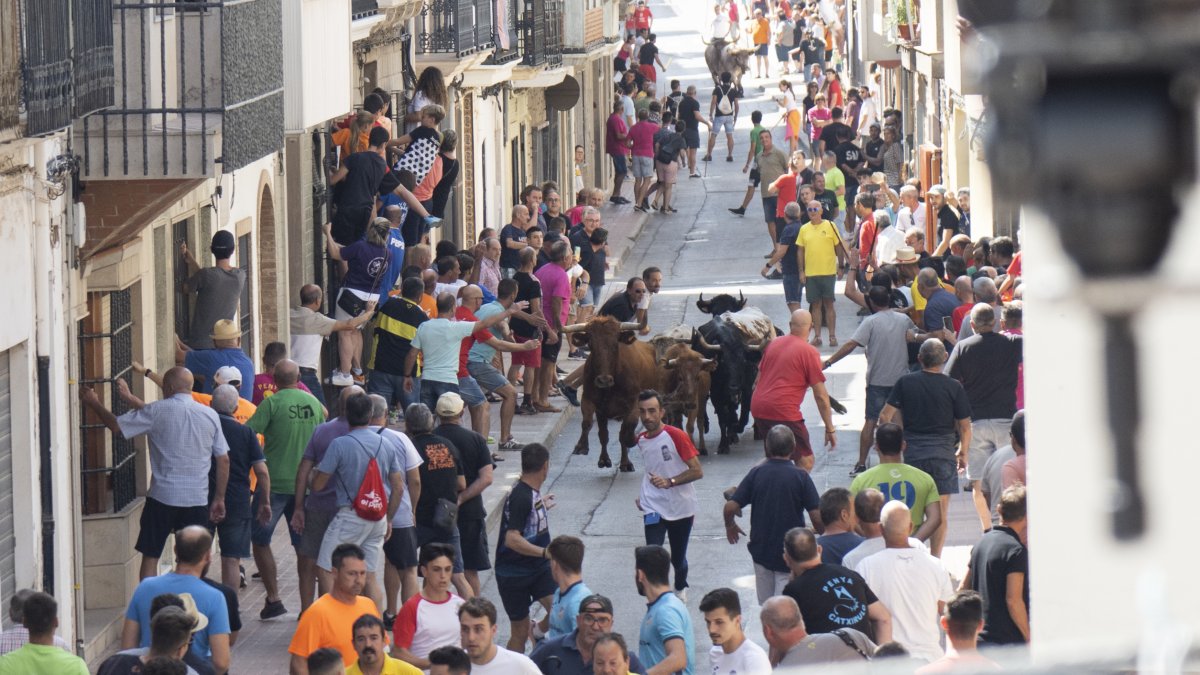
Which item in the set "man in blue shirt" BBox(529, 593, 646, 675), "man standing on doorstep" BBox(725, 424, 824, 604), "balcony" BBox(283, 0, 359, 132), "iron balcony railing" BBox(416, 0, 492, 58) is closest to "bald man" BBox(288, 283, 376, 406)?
"balcony" BBox(283, 0, 359, 132)

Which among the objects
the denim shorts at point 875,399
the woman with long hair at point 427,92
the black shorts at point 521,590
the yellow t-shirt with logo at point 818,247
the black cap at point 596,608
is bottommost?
the black shorts at point 521,590

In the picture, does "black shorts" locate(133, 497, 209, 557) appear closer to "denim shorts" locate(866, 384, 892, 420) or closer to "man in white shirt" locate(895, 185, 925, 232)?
"denim shorts" locate(866, 384, 892, 420)

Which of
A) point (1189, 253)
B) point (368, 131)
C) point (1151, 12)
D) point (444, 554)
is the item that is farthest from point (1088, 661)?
point (368, 131)

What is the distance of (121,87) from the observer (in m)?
13.2

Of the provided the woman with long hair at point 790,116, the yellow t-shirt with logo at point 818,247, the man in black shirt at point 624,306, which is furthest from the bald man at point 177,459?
the woman with long hair at point 790,116

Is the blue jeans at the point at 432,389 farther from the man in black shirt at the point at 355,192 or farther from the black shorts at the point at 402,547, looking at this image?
the black shorts at the point at 402,547

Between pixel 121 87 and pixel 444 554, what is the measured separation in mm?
4694

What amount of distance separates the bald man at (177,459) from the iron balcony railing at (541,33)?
74.5ft

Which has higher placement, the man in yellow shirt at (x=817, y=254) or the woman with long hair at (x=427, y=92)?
the woman with long hair at (x=427, y=92)

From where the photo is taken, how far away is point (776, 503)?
1187cm

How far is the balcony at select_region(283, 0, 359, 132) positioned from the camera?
17.2 m

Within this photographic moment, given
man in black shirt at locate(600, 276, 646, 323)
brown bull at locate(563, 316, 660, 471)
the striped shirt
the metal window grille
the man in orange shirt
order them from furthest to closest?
1. man in black shirt at locate(600, 276, 646, 323)
2. brown bull at locate(563, 316, 660, 471)
3. the metal window grille
4. the striped shirt
5. the man in orange shirt

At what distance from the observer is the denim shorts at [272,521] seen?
12.9 metres

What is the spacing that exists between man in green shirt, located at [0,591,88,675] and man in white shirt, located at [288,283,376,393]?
26.3 feet
